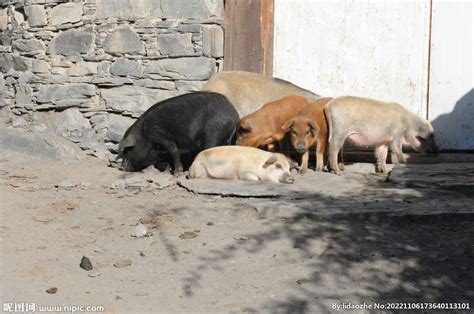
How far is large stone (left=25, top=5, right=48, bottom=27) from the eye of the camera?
30.0 feet

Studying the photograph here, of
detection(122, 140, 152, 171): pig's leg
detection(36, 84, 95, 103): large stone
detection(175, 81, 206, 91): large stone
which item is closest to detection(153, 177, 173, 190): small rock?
detection(122, 140, 152, 171): pig's leg

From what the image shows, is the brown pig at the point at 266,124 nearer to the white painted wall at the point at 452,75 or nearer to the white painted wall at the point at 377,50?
the white painted wall at the point at 377,50

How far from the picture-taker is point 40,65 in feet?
30.1

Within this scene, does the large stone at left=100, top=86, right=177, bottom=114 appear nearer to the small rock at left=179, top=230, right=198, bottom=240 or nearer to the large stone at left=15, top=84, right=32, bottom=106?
the large stone at left=15, top=84, right=32, bottom=106

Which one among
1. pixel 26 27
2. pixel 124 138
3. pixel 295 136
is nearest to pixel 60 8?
pixel 26 27

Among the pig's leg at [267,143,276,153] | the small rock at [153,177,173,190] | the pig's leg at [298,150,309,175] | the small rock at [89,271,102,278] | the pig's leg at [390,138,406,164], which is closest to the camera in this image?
the small rock at [89,271,102,278]

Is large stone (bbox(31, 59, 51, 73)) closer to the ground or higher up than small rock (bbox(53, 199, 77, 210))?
higher up

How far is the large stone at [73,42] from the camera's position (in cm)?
893

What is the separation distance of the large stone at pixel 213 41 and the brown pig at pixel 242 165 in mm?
1509

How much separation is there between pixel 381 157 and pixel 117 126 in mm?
2840

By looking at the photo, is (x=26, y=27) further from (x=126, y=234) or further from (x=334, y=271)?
(x=334, y=271)

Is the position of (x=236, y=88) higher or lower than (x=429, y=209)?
higher

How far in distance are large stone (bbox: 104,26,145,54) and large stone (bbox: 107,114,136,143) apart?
2.32 feet

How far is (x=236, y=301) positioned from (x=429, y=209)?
2045 millimetres
